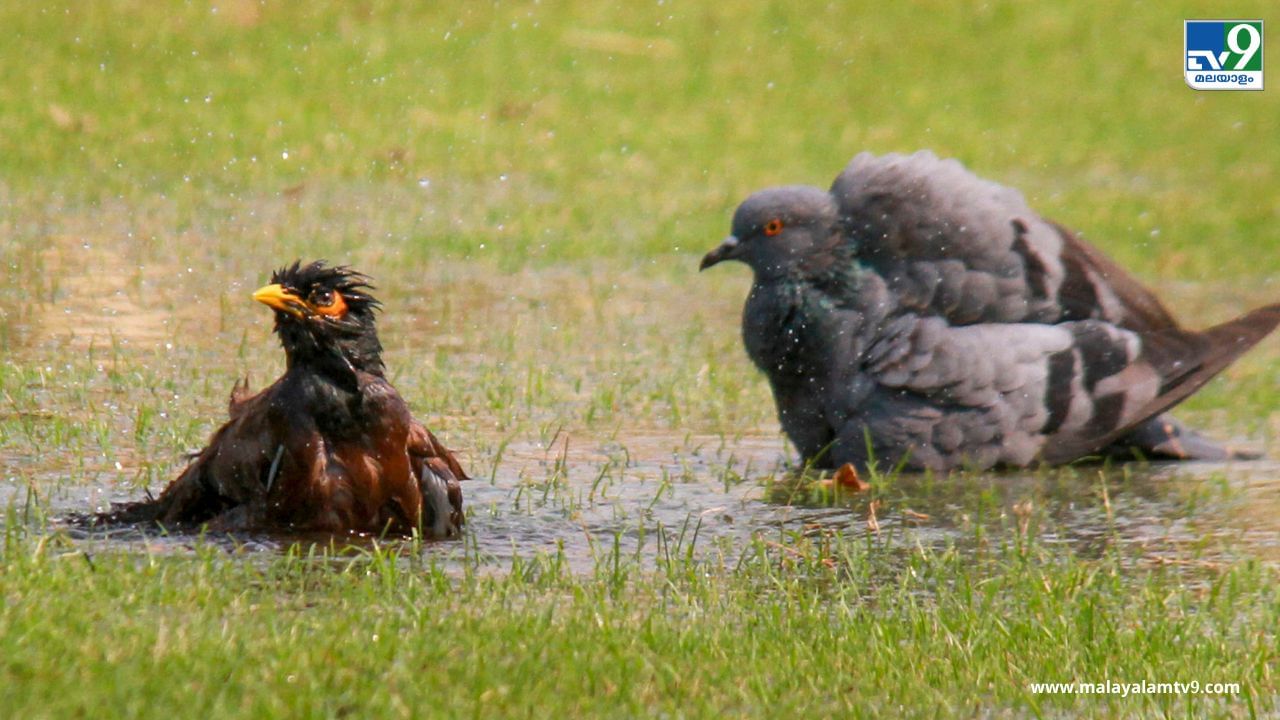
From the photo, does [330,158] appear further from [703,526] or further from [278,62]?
[703,526]

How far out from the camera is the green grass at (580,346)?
14.5ft

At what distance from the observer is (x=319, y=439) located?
551 cm

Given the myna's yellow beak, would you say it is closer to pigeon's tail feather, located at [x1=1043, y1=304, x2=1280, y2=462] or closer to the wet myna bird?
the wet myna bird

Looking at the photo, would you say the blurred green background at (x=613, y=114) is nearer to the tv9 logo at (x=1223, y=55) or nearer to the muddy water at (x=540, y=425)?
the tv9 logo at (x=1223, y=55)

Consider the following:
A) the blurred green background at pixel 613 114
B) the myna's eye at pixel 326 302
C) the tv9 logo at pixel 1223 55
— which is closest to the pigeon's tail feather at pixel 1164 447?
the myna's eye at pixel 326 302

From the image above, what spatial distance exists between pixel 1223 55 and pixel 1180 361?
424 inches

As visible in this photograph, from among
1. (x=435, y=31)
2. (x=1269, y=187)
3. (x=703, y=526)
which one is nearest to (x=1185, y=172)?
(x=1269, y=187)

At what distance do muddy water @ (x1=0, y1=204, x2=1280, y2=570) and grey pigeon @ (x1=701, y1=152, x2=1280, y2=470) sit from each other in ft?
0.72

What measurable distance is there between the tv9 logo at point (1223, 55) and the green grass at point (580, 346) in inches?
12.0

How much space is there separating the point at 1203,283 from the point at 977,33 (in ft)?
24.8

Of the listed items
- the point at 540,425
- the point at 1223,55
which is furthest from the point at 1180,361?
the point at 1223,55

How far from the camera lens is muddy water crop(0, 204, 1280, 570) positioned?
608 cm

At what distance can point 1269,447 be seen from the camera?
798cm

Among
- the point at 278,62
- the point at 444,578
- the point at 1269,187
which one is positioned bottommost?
the point at 444,578
